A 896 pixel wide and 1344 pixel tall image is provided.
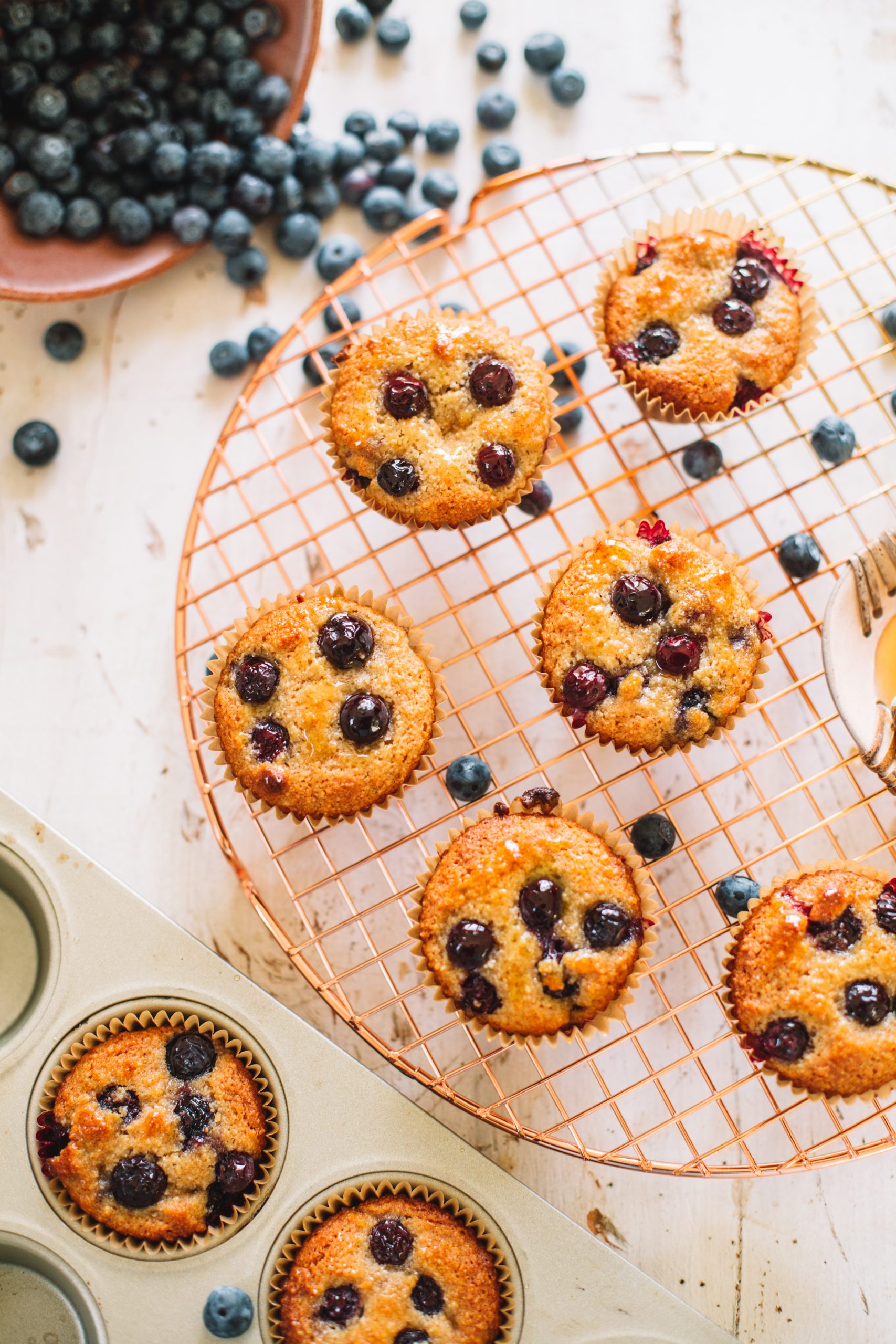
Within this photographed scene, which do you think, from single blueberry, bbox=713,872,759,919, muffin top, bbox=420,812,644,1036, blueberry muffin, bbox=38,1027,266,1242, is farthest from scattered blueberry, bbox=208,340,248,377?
single blueberry, bbox=713,872,759,919

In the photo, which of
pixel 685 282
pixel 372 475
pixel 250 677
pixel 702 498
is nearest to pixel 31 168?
pixel 372 475

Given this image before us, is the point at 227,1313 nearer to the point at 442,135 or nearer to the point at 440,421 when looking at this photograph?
the point at 440,421

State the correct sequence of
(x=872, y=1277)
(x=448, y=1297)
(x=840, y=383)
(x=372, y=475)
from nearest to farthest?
(x=448, y=1297) → (x=372, y=475) → (x=872, y=1277) → (x=840, y=383)

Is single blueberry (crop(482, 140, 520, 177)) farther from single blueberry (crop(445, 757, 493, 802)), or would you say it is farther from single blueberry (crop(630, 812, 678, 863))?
single blueberry (crop(630, 812, 678, 863))

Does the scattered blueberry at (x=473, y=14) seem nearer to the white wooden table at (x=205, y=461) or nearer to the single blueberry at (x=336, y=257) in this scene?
the white wooden table at (x=205, y=461)

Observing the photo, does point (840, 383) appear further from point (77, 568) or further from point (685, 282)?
point (77, 568)

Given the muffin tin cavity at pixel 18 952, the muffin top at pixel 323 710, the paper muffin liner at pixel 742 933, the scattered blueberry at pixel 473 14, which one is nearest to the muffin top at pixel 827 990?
the paper muffin liner at pixel 742 933

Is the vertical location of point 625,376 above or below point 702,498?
above

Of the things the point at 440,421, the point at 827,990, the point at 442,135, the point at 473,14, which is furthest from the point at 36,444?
the point at 827,990

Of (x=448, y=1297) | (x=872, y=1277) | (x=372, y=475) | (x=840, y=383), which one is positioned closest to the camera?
(x=448, y=1297)
